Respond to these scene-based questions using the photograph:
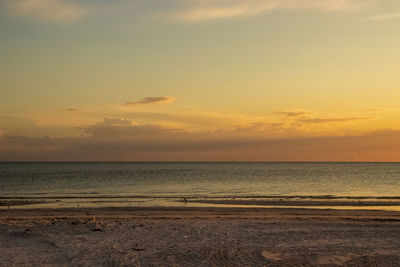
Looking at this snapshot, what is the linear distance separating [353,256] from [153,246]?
6.79 meters

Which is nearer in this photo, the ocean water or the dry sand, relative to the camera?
the dry sand

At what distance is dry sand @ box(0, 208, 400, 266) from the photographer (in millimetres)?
12570

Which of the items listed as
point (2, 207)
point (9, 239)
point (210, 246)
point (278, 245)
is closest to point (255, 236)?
point (278, 245)

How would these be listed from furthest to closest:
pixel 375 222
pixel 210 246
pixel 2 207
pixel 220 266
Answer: pixel 2 207
pixel 375 222
pixel 210 246
pixel 220 266

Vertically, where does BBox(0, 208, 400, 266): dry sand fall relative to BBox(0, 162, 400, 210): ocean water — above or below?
above

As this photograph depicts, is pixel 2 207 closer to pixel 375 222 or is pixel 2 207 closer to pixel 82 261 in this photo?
pixel 82 261

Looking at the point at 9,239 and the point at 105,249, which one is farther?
the point at 9,239

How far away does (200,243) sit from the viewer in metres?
14.8

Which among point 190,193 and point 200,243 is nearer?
point 200,243

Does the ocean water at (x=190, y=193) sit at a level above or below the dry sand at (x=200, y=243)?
below

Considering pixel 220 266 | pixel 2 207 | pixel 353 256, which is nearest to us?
pixel 220 266

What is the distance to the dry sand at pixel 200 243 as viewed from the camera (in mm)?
12570

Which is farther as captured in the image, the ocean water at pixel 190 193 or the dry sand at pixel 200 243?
the ocean water at pixel 190 193

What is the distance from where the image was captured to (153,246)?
1437 cm
